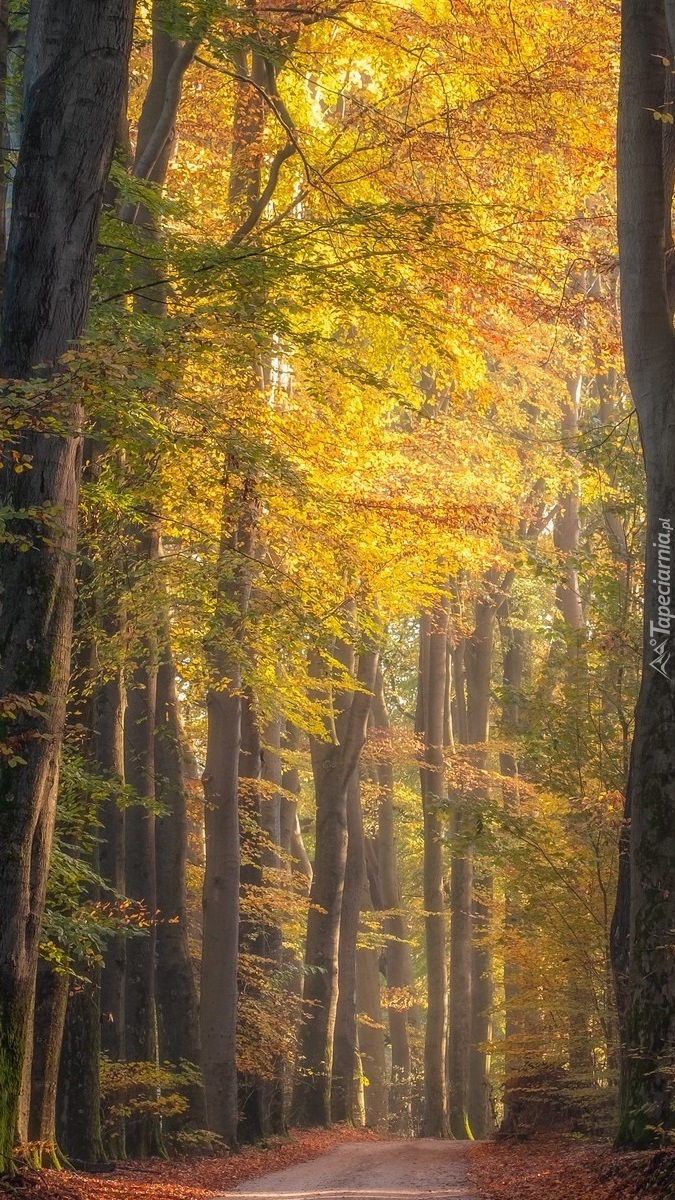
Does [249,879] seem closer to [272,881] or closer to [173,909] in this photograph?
[272,881]

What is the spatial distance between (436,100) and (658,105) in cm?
439

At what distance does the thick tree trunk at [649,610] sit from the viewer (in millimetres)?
8805

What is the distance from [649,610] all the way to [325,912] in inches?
486

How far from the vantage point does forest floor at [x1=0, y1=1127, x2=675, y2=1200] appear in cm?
738

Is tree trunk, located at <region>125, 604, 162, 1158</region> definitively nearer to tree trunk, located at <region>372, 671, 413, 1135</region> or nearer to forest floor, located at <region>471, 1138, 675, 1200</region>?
forest floor, located at <region>471, 1138, 675, 1200</region>

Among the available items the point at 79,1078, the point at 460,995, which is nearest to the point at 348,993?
the point at 460,995

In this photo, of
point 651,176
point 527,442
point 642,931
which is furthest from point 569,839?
point 527,442

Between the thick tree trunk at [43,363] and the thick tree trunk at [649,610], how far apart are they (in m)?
4.21

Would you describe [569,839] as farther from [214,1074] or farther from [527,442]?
[527,442]

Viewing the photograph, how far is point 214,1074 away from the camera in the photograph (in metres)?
15.1

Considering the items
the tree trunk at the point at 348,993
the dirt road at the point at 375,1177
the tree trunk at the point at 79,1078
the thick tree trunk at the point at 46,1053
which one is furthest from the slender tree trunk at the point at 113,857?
the tree trunk at the point at 348,993

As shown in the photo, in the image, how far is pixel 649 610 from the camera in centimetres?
995

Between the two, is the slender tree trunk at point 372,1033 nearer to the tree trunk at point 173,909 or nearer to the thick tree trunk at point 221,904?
the thick tree trunk at point 221,904

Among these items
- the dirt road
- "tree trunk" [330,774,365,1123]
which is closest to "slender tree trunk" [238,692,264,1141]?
the dirt road
